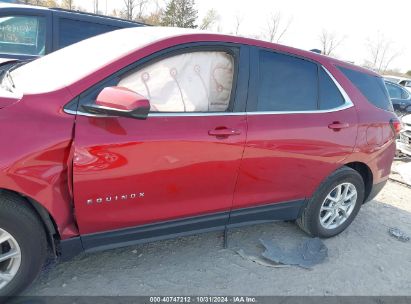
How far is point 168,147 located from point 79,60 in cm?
85

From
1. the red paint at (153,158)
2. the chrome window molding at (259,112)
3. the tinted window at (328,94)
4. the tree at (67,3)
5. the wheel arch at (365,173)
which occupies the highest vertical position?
the tree at (67,3)

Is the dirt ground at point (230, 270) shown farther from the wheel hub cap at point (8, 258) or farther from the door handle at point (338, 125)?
the door handle at point (338, 125)

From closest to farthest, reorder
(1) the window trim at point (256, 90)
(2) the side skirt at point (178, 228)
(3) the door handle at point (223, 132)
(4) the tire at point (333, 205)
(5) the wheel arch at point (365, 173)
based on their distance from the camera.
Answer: (2) the side skirt at point (178, 228) → (3) the door handle at point (223, 132) → (1) the window trim at point (256, 90) → (4) the tire at point (333, 205) → (5) the wheel arch at point (365, 173)

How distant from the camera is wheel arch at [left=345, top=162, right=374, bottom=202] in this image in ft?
12.8

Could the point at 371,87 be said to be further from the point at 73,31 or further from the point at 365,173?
the point at 73,31

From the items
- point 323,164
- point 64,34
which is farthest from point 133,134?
point 64,34

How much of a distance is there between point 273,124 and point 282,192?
63cm

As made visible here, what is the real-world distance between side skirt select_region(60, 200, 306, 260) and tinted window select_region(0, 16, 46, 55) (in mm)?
3540

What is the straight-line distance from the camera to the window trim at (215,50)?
238 centimetres

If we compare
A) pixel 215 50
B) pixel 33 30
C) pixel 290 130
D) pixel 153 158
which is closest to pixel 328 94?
pixel 290 130

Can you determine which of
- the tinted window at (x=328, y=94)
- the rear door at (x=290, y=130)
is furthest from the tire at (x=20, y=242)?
the tinted window at (x=328, y=94)

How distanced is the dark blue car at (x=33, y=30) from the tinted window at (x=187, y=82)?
317 centimetres

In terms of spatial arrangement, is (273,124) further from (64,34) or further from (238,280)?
(64,34)

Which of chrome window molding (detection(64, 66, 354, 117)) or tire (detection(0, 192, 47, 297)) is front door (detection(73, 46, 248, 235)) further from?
tire (detection(0, 192, 47, 297))
